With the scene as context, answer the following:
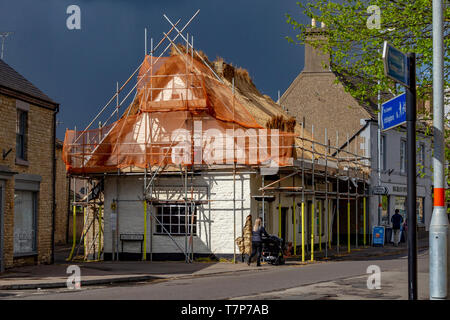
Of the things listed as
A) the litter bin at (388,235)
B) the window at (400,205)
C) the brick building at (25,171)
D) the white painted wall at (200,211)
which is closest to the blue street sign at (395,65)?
the brick building at (25,171)

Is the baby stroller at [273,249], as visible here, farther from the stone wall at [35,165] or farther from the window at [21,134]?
the window at [21,134]

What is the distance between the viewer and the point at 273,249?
2342 centimetres

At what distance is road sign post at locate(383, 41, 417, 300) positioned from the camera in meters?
9.38

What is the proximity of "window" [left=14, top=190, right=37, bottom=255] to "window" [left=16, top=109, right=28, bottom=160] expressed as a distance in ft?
4.29

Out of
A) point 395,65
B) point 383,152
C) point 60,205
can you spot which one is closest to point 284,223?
point 383,152

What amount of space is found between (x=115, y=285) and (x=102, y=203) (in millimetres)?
10136

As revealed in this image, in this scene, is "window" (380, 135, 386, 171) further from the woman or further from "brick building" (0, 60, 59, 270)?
"brick building" (0, 60, 59, 270)

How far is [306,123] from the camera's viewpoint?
3931 cm

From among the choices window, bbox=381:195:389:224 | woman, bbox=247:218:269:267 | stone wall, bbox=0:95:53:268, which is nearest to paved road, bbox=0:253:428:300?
woman, bbox=247:218:269:267

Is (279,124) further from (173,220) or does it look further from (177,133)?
(173,220)

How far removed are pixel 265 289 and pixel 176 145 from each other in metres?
12.0

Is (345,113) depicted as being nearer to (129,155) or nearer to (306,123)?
(306,123)

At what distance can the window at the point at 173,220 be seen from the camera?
1012 inches

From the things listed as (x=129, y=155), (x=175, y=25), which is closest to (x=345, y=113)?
(x=175, y=25)
